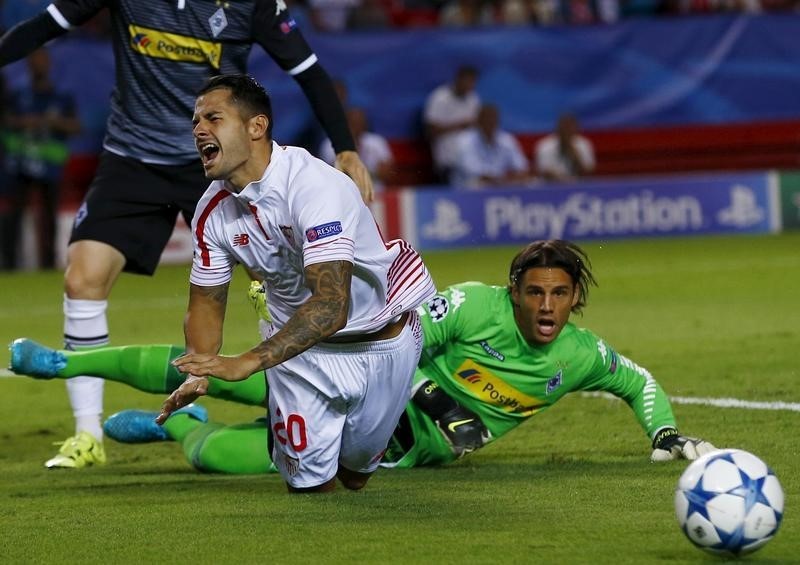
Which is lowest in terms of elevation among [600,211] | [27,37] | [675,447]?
[600,211]

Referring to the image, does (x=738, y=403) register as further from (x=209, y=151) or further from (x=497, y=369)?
(x=209, y=151)

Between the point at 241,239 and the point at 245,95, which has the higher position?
the point at 245,95

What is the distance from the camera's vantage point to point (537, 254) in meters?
6.04

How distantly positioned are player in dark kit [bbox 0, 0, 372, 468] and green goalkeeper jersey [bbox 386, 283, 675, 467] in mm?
949

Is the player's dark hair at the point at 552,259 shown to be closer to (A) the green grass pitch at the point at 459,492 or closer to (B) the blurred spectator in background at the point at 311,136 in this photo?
(A) the green grass pitch at the point at 459,492

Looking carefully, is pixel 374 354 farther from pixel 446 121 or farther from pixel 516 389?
pixel 446 121

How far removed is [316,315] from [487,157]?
12.6 metres

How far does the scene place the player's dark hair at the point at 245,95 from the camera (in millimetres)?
5219

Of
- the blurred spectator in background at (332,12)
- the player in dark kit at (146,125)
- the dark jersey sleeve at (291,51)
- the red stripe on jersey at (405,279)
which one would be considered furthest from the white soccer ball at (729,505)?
the blurred spectator in background at (332,12)

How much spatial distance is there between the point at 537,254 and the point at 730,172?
1365 centimetres

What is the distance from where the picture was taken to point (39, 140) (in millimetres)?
15539

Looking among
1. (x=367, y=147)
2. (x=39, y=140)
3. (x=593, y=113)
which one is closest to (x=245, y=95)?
(x=39, y=140)

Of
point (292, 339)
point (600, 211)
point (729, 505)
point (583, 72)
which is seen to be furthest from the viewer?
point (583, 72)

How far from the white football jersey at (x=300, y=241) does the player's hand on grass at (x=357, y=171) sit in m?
0.55
